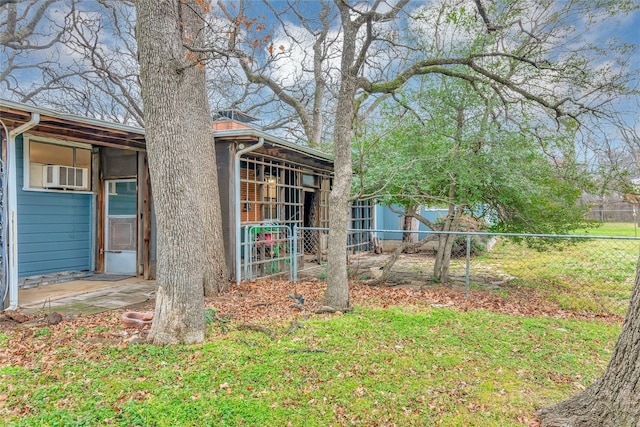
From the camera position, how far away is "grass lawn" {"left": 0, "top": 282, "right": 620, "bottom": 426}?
8.35 feet

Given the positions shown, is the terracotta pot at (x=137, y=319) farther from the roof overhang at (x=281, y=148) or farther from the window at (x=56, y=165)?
the window at (x=56, y=165)

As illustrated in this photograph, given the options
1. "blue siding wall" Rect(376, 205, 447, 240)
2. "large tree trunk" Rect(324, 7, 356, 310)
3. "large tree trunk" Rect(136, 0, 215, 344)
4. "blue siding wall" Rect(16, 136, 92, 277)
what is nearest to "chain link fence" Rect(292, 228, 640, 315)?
"large tree trunk" Rect(324, 7, 356, 310)

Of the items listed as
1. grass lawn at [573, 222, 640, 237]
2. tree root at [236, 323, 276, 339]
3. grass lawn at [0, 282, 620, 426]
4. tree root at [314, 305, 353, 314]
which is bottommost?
grass lawn at [0, 282, 620, 426]

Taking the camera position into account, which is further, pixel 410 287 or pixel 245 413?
pixel 410 287

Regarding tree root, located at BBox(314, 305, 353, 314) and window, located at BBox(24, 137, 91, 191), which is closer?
tree root, located at BBox(314, 305, 353, 314)

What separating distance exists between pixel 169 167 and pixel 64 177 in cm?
471

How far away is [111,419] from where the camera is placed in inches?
97.0

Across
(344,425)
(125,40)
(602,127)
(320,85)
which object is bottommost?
(344,425)

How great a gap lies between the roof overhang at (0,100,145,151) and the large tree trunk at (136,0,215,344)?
7.04 ft

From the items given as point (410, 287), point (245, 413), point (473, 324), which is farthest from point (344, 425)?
point (410, 287)

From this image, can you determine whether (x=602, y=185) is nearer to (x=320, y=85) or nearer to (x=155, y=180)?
(x=155, y=180)

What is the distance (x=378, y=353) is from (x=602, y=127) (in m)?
4.29

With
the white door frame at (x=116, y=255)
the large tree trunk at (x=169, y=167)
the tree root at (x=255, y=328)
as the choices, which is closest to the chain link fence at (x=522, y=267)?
the tree root at (x=255, y=328)

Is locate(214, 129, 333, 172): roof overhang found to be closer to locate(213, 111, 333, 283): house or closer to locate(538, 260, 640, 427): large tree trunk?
locate(213, 111, 333, 283): house
